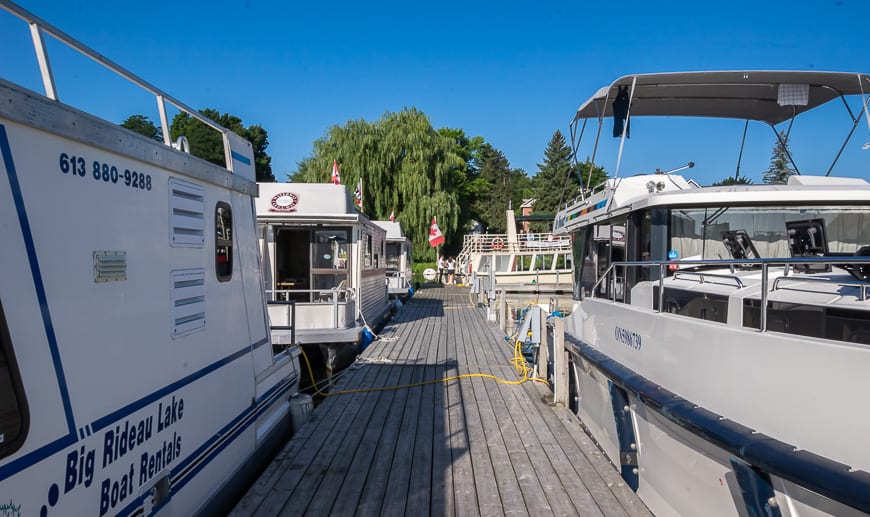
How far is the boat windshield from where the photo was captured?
4.97 metres

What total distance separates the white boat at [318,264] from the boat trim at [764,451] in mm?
7356

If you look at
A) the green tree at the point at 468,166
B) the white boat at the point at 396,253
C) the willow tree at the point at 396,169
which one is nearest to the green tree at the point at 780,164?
the white boat at the point at 396,253

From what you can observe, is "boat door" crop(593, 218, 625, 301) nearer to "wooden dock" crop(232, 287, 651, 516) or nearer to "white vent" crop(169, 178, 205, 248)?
"wooden dock" crop(232, 287, 651, 516)

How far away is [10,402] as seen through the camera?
6.67ft

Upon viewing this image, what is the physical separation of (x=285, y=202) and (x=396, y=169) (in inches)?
932

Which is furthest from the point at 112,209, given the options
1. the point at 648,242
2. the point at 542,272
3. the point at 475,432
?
the point at 542,272

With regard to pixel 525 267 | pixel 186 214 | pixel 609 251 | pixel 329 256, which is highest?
pixel 186 214

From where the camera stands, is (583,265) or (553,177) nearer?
(583,265)

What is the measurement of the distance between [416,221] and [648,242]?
2876 cm

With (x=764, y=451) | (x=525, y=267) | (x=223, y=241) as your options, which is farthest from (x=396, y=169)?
(x=764, y=451)

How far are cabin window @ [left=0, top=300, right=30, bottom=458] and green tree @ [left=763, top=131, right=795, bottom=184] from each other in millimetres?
7736

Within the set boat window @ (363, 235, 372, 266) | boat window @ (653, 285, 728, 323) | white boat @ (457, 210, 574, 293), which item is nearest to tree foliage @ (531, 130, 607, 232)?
white boat @ (457, 210, 574, 293)

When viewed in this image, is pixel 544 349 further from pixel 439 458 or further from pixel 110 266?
pixel 110 266

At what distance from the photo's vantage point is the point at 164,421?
309 centimetres
